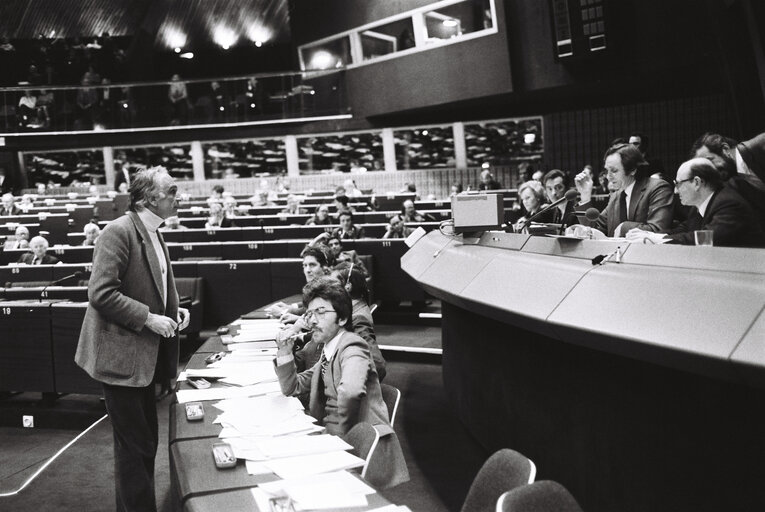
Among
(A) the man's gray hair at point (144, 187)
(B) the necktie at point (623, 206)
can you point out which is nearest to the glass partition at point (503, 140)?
(B) the necktie at point (623, 206)

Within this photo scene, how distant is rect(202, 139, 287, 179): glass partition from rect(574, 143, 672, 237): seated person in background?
48.6 feet

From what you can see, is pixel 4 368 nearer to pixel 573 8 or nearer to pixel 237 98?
pixel 573 8

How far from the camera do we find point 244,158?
18.1m

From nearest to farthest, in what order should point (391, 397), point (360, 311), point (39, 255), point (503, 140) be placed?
1. point (391, 397)
2. point (360, 311)
3. point (39, 255)
4. point (503, 140)

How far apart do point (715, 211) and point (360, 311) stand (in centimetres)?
190

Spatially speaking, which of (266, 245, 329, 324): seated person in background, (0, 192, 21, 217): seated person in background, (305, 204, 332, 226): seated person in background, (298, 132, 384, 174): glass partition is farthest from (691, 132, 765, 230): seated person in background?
(0, 192, 21, 217): seated person in background

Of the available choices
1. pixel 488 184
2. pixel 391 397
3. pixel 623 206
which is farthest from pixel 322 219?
pixel 391 397

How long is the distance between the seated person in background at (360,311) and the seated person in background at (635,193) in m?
1.27

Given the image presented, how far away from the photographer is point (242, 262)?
7340 mm

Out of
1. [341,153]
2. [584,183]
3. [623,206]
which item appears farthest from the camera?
[341,153]

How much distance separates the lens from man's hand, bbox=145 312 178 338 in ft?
8.82

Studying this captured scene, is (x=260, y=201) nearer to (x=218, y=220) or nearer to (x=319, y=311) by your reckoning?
(x=218, y=220)

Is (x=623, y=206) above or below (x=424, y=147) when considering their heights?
below

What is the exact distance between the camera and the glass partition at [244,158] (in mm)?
17844
